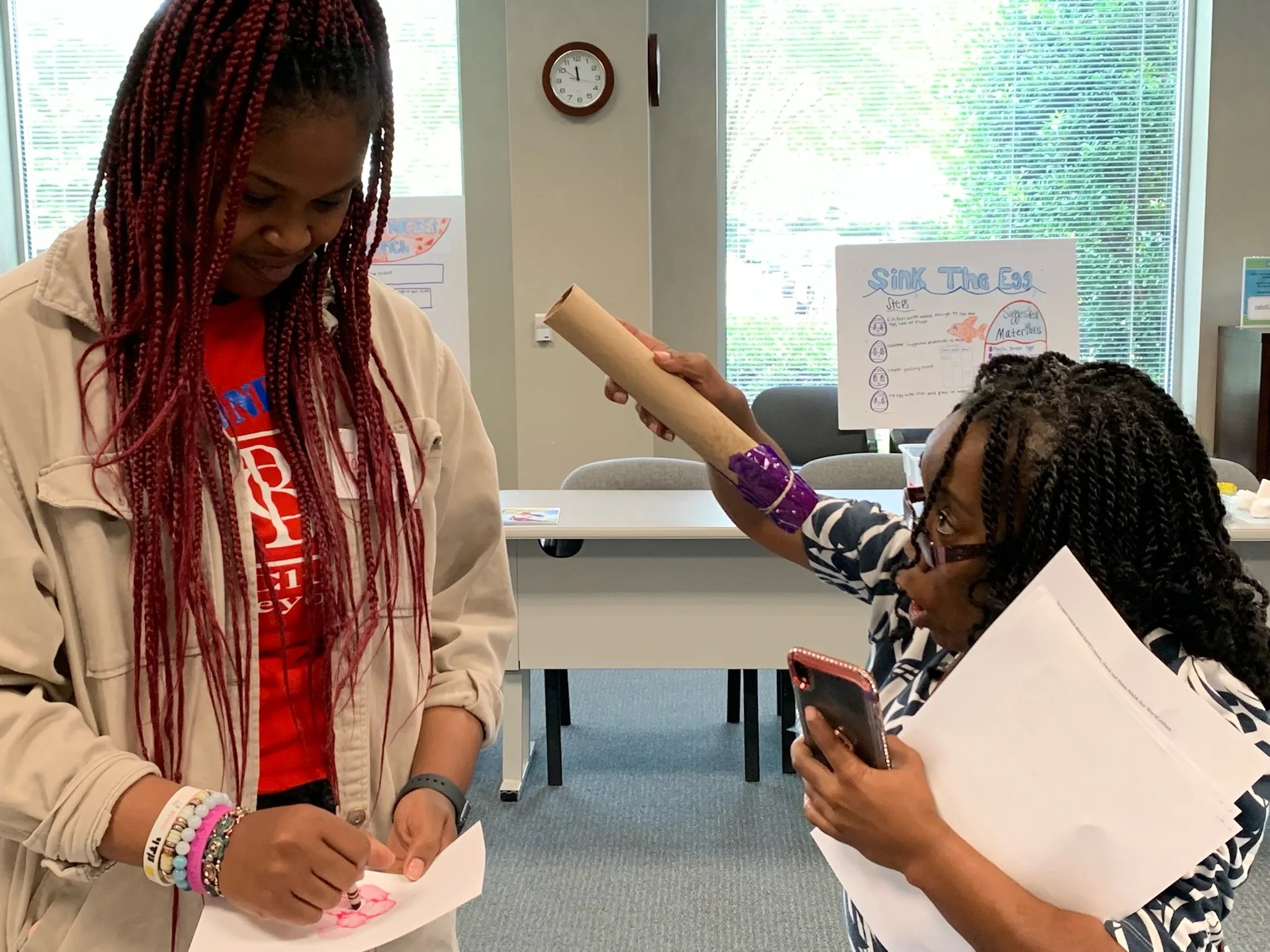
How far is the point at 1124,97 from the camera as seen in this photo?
5.26 metres

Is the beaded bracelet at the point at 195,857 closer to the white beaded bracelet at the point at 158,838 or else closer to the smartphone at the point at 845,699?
the white beaded bracelet at the point at 158,838

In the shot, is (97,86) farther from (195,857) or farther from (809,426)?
(195,857)

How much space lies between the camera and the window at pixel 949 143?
5211 mm

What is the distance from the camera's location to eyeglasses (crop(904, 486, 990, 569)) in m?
0.96

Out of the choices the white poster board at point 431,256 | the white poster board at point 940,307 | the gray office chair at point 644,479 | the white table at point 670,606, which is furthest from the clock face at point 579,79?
the white table at point 670,606

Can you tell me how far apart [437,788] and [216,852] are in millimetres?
246

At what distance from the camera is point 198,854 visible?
31.8 inches

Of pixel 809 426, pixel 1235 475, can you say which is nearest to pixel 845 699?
pixel 1235 475

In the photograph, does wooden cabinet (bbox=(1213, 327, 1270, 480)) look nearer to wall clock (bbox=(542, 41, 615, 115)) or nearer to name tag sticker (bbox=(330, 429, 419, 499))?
wall clock (bbox=(542, 41, 615, 115))

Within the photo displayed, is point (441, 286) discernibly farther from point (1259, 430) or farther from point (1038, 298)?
point (1259, 430)

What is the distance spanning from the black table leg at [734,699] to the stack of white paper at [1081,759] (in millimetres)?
2628

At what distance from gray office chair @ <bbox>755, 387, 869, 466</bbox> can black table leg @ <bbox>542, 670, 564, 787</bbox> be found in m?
1.76

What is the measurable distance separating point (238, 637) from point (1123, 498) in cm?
75

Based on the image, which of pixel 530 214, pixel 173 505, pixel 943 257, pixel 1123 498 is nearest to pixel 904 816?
pixel 1123 498
